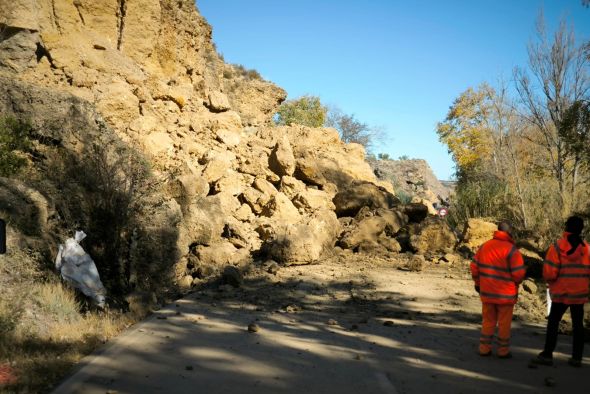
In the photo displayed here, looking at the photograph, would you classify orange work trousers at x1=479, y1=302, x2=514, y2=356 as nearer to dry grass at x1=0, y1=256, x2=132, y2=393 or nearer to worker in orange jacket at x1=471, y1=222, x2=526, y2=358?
worker in orange jacket at x1=471, y1=222, x2=526, y2=358

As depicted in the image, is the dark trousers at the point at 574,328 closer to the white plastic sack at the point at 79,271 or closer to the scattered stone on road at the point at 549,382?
the scattered stone on road at the point at 549,382

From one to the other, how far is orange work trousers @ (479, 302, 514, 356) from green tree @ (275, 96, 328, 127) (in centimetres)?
2894

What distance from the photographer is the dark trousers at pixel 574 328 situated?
15.5 feet

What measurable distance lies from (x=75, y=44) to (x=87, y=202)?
22.8ft

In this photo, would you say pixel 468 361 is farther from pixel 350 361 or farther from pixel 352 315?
pixel 352 315

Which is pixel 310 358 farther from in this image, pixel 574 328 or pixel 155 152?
pixel 155 152

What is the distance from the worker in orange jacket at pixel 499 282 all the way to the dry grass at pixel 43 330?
14.1 feet

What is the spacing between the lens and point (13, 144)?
31.6 ft

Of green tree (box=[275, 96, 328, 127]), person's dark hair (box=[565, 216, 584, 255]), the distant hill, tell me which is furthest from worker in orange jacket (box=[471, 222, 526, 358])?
the distant hill

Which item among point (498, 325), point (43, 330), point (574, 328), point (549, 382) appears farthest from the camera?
point (43, 330)

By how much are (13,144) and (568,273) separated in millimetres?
10081

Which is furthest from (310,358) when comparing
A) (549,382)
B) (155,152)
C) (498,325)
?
(155,152)


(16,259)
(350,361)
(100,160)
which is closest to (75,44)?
(100,160)

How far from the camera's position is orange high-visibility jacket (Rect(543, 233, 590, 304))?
15.8ft
